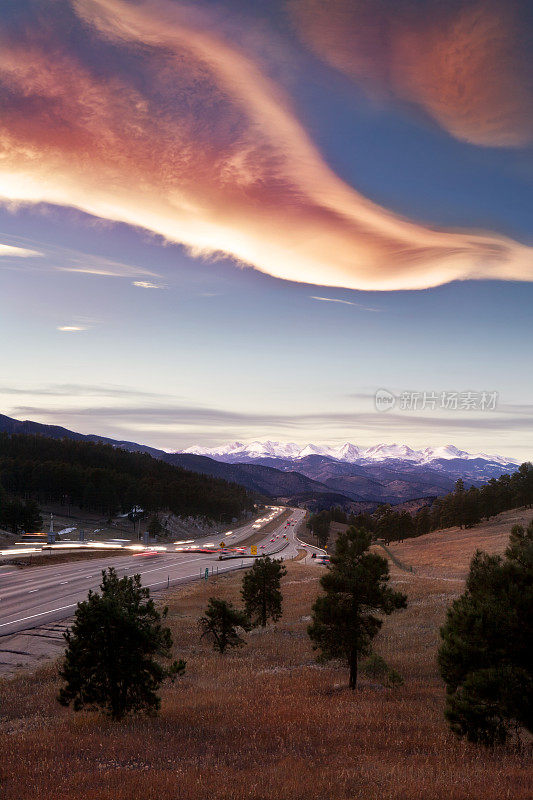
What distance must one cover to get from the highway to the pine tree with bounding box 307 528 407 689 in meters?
22.2

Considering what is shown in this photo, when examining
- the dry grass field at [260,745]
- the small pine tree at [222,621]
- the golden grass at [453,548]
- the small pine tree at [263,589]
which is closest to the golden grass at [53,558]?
the small pine tree at [263,589]

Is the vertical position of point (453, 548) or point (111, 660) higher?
point (111, 660)

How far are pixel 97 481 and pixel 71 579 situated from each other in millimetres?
84567

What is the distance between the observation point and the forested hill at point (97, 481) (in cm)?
13100

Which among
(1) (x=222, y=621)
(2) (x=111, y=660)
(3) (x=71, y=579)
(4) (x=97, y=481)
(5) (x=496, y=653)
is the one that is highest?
(5) (x=496, y=653)

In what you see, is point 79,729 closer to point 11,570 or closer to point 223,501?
point 11,570

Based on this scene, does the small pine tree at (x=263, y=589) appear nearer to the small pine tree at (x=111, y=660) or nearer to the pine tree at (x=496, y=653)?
the small pine tree at (x=111, y=660)

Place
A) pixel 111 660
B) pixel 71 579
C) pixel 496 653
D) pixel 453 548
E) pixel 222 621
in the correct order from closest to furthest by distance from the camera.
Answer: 1. pixel 496 653
2. pixel 111 660
3. pixel 222 621
4. pixel 71 579
5. pixel 453 548

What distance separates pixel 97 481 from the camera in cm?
13300

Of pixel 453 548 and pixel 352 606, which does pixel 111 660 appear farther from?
pixel 453 548

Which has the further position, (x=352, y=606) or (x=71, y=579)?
(x=71, y=579)

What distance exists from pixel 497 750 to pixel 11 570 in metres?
59.8

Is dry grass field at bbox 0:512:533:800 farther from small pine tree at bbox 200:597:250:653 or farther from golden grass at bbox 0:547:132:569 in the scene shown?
golden grass at bbox 0:547:132:569

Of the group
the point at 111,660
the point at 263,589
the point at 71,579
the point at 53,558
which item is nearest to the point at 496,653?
the point at 111,660
